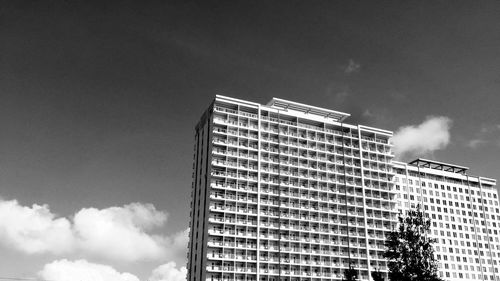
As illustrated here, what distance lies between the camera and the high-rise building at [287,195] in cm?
9888

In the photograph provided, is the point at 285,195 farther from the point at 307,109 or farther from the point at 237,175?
the point at 307,109

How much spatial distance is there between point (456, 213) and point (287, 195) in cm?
6475

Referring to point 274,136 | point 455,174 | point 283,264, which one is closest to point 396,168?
point 455,174

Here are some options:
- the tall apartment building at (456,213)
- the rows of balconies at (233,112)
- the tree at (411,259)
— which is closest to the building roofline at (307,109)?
the rows of balconies at (233,112)

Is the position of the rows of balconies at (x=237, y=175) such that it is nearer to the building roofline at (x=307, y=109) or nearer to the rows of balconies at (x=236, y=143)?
the rows of balconies at (x=236, y=143)

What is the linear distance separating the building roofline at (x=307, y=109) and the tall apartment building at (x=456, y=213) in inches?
1064

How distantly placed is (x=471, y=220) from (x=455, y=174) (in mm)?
14688

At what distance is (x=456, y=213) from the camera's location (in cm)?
14338

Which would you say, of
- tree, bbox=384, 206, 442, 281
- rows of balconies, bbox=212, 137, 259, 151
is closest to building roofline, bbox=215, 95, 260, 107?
A: rows of balconies, bbox=212, 137, 259, 151

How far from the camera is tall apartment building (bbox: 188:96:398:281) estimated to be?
9875cm

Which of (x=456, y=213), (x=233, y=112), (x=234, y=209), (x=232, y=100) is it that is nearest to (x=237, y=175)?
(x=234, y=209)

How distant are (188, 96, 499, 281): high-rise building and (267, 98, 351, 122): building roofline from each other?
0.84 feet

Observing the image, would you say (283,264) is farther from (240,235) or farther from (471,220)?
(471,220)

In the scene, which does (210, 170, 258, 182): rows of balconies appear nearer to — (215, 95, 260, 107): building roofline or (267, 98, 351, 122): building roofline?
(215, 95, 260, 107): building roofline
